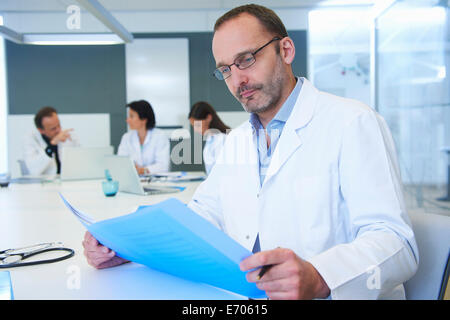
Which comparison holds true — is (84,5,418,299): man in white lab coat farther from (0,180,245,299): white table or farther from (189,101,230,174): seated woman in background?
(189,101,230,174): seated woman in background

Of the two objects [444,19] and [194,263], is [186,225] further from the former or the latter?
[444,19]

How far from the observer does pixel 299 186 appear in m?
1.25

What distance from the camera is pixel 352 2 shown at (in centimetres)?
600

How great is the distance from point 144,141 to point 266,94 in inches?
152

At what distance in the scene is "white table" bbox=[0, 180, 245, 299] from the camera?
93 cm

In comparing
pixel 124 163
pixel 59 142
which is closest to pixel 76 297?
pixel 124 163

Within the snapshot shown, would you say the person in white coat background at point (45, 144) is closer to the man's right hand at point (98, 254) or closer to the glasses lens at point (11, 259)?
the glasses lens at point (11, 259)

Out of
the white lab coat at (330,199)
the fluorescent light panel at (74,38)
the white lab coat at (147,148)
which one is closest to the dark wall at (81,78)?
the white lab coat at (147,148)

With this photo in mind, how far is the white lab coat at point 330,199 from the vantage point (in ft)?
3.03

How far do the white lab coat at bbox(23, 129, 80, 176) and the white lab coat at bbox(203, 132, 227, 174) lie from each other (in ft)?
6.12

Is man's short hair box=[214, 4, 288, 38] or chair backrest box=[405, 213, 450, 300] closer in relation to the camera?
chair backrest box=[405, 213, 450, 300]

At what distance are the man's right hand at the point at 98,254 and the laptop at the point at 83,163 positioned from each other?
2.80 metres

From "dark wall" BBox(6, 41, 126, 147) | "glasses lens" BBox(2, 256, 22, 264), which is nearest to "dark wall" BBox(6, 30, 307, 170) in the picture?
"dark wall" BBox(6, 41, 126, 147)
